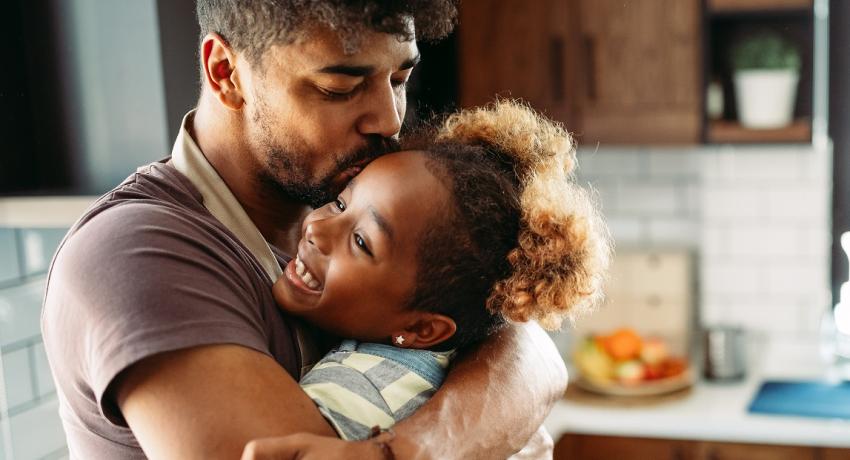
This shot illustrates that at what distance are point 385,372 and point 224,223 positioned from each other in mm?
272

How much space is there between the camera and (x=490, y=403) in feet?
3.84

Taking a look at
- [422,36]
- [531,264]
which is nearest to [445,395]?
[531,264]

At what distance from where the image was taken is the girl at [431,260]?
123cm

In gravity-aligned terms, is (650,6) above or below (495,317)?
above

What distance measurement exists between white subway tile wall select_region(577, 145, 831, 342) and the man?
219 cm

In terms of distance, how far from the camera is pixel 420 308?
1266 mm

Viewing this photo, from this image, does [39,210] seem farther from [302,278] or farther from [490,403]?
[490,403]

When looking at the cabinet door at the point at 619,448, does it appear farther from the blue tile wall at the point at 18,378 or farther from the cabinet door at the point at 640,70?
the blue tile wall at the point at 18,378

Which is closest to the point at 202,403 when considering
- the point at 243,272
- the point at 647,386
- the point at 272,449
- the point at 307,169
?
the point at 272,449

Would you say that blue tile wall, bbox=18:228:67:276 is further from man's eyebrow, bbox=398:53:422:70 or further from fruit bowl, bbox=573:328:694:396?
fruit bowl, bbox=573:328:694:396

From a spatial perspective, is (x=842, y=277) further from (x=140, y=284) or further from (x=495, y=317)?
(x=140, y=284)

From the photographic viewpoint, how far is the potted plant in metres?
3.08

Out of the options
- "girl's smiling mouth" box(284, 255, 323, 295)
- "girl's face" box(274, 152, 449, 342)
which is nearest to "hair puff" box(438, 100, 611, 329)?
"girl's face" box(274, 152, 449, 342)

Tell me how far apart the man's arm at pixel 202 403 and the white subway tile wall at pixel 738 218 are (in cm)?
257
